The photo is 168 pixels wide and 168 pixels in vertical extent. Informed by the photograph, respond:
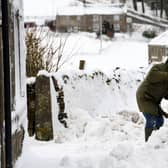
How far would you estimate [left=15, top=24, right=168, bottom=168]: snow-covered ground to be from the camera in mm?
7672

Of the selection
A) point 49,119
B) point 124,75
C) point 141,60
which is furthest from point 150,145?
point 141,60

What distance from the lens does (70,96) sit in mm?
12500

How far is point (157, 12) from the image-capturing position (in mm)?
67062

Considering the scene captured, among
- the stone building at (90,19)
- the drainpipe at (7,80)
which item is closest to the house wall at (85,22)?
the stone building at (90,19)

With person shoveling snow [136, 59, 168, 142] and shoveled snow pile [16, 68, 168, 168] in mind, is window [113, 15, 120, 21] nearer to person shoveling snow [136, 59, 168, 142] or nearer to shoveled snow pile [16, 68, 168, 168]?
shoveled snow pile [16, 68, 168, 168]

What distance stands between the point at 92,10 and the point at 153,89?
56.6m

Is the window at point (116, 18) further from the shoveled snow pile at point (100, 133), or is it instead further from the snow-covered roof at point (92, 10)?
the shoveled snow pile at point (100, 133)

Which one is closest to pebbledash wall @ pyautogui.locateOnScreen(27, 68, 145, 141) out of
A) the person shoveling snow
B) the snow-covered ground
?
the snow-covered ground

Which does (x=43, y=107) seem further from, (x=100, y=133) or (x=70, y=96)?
(x=100, y=133)

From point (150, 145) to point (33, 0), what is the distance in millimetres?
66705

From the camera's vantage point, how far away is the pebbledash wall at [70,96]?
1166cm

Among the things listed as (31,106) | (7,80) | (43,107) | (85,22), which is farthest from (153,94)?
(85,22)

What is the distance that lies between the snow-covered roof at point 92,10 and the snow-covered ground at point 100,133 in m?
49.2

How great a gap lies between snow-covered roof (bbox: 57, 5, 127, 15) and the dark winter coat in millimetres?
54972
